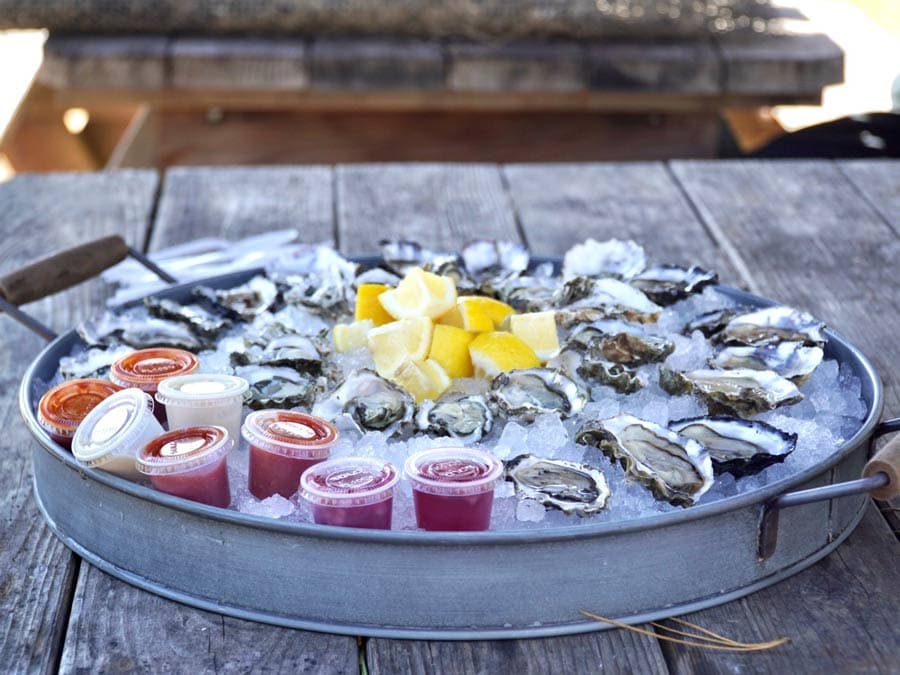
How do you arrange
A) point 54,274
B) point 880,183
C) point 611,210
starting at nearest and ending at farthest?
point 54,274 < point 611,210 < point 880,183

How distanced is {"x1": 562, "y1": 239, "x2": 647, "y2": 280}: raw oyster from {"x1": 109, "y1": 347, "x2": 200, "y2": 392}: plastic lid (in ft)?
1.77

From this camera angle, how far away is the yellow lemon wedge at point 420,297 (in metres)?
1.30

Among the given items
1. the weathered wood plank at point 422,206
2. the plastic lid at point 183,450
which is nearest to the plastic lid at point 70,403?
the plastic lid at point 183,450

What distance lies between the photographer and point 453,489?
0.94 meters

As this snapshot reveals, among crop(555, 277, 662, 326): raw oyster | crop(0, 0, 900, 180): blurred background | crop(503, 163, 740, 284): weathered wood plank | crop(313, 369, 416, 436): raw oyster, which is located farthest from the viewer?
crop(0, 0, 900, 180): blurred background

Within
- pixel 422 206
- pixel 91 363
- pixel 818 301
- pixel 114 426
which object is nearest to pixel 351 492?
pixel 114 426

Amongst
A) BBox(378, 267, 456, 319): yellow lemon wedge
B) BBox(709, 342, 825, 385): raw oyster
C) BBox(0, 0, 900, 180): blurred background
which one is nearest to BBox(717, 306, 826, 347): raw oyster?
BBox(709, 342, 825, 385): raw oyster

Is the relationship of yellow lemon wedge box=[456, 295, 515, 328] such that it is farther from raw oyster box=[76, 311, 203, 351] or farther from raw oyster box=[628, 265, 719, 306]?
raw oyster box=[76, 311, 203, 351]

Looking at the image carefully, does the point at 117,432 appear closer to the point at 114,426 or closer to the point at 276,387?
the point at 114,426

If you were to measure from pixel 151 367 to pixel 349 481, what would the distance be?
1.12 ft

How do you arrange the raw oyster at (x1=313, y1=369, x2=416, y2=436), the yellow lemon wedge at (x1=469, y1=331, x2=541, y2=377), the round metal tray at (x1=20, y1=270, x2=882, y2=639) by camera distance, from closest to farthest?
the round metal tray at (x1=20, y1=270, x2=882, y2=639)
the raw oyster at (x1=313, y1=369, x2=416, y2=436)
the yellow lemon wedge at (x1=469, y1=331, x2=541, y2=377)

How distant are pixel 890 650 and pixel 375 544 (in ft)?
1.43

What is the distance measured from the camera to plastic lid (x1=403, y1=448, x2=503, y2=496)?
3.09 ft

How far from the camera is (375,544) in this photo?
914 mm
